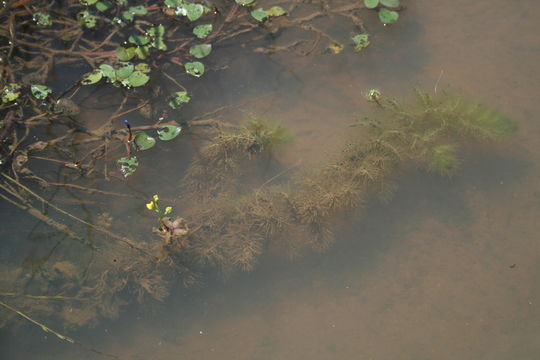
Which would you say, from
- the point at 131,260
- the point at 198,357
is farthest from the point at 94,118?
the point at 198,357

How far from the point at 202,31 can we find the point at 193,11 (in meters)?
0.18

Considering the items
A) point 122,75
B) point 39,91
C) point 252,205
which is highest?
point 122,75

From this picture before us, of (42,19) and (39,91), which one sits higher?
(42,19)

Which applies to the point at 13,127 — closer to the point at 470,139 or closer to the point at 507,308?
the point at 470,139

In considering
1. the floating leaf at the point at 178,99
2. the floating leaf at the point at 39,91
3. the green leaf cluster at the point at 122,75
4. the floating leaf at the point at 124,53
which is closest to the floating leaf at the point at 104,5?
the floating leaf at the point at 124,53

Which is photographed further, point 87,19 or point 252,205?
point 87,19

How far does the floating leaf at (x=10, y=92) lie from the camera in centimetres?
372

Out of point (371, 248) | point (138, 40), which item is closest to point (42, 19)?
point (138, 40)

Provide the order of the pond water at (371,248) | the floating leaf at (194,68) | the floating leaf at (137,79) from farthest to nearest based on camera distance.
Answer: the floating leaf at (194,68) → the floating leaf at (137,79) → the pond water at (371,248)

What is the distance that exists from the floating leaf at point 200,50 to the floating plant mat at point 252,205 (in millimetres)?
677

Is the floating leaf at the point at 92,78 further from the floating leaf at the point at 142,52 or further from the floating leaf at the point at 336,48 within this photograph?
the floating leaf at the point at 336,48

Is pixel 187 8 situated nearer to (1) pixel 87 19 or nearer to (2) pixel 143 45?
(2) pixel 143 45

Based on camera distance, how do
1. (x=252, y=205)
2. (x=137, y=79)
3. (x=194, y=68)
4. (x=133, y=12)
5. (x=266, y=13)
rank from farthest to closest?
(x=266, y=13) → (x=133, y=12) → (x=194, y=68) → (x=137, y=79) → (x=252, y=205)

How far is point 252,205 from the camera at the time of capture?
3.65 metres
